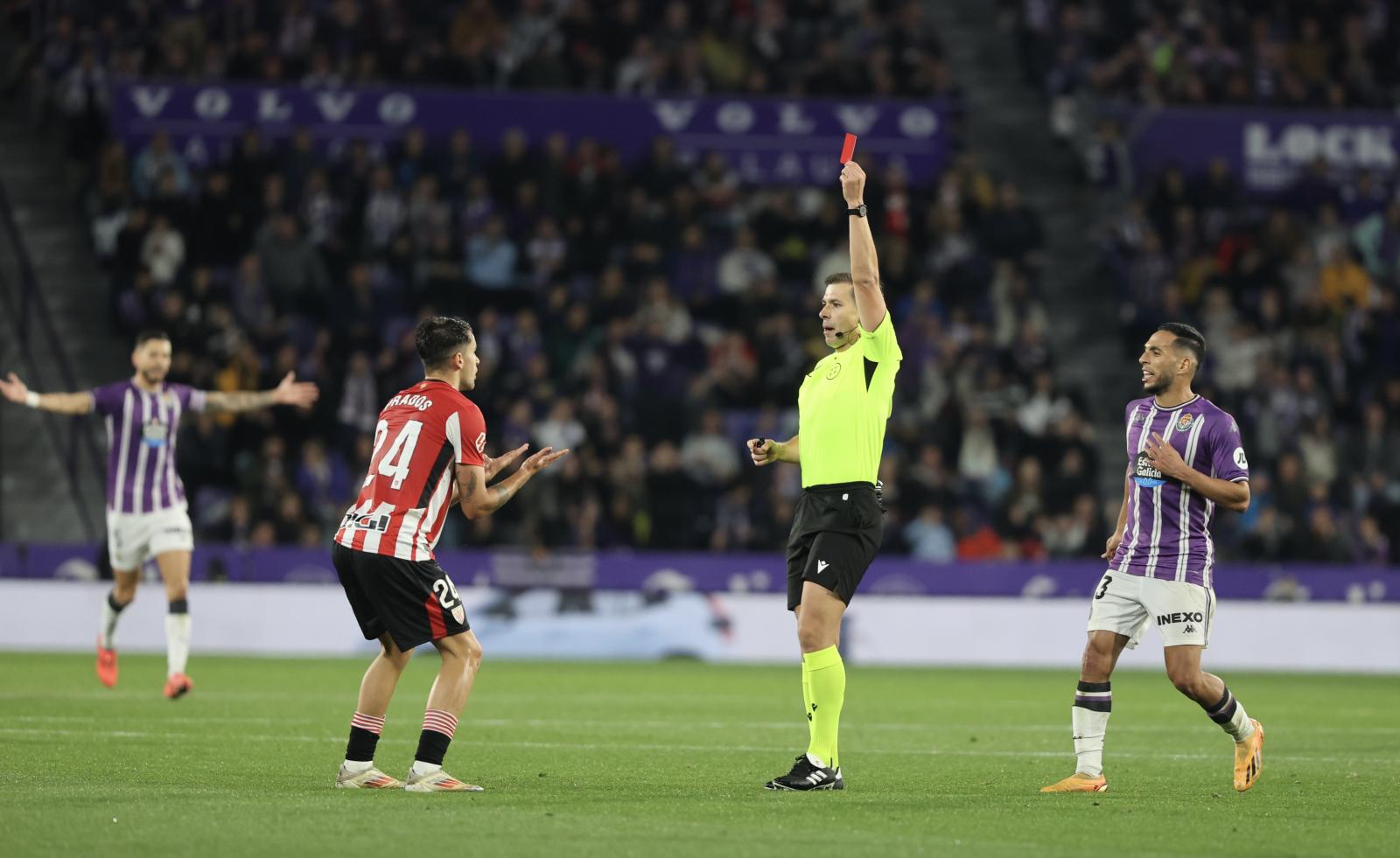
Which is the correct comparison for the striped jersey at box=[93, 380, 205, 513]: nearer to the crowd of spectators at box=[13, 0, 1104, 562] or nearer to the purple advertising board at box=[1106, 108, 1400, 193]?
the crowd of spectators at box=[13, 0, 1104, 562]

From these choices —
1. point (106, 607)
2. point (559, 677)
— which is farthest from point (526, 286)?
point (106, 607)

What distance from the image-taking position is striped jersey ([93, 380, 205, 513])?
586 inches

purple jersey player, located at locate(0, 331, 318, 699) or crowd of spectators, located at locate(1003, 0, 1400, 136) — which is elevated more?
crowd of spectators, located at locate(1003, 0, 1400, 136)

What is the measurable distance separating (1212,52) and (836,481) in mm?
22407

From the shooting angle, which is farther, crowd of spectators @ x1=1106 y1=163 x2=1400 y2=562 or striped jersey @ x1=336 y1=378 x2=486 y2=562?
crowd of spectators @ x1=1106 y1=163 x2=1400 y2=562

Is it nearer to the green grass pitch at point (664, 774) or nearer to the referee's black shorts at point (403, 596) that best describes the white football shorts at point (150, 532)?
the green grass pitch at point (664, 774)

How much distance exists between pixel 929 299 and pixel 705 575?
212 inches

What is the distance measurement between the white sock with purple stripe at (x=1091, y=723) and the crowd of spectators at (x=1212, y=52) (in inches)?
814

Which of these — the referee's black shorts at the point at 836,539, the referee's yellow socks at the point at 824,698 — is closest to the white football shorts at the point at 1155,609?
the referee's black shorts at the point at 836,539

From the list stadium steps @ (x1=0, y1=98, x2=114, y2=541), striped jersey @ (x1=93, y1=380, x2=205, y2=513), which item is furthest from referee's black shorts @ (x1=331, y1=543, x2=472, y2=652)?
stadium steps @ (x1=0, y1=98, x2=114, y2=541)

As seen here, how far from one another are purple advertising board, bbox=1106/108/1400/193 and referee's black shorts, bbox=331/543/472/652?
21.3 metres

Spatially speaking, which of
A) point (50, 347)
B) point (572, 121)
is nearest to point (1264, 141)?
Answer: point (572, 121)

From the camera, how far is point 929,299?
83.9ft

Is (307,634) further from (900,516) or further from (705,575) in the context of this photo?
(900,516)
